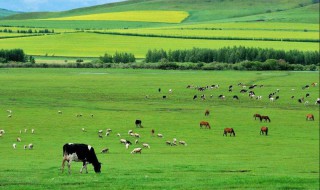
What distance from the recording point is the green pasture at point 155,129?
23672mm

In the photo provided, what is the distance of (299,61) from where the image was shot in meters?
109

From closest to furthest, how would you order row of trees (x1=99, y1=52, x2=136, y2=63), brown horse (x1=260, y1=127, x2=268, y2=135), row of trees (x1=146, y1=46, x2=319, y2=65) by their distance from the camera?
1. brown horse (x1=260, y1=127, x2=268, y2=135)
2. row of trees (x1=99, y1=52, x2=136, y2=63)
3. row of trees (x1=146, y1=46, x2=319, y2=65)

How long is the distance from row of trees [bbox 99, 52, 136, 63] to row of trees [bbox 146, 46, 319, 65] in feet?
36.0

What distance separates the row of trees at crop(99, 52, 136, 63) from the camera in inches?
3157

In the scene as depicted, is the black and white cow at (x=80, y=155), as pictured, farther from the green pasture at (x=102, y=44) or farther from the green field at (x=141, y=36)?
the green pasture at (x=102, y=44)

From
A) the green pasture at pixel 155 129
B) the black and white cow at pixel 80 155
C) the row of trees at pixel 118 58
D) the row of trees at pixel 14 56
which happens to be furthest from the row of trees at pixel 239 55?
the black and white cow at pixel 80 155

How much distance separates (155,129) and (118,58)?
4188 centimetres

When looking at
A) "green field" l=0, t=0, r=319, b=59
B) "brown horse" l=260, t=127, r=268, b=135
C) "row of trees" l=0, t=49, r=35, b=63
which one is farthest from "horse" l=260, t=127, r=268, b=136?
"row of trees" l=0, t=49, r=35, b=63

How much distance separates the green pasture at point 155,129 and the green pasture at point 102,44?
Result: 2.25 m

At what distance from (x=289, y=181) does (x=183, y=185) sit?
12.0 feet

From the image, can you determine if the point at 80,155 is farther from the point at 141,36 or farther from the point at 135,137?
the point at 141,36

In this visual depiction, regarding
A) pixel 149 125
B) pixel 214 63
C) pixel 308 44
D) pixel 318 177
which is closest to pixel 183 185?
pixel 318 177

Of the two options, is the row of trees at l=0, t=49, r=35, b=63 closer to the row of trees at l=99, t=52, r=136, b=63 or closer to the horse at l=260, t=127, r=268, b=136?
the horse at l=260, t=127, r=268, b=136

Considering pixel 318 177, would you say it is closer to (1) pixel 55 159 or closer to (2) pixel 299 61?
(1) pixel 55 159
